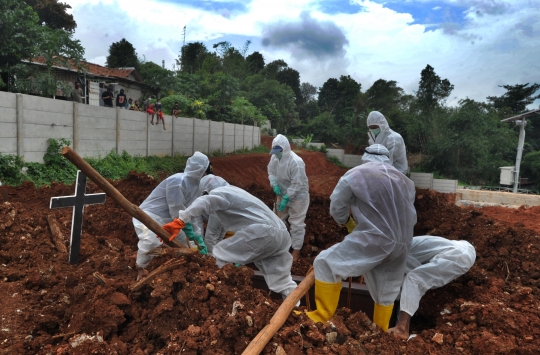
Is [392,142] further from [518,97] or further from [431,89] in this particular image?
[518,97]

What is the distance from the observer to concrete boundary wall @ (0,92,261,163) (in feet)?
26.4

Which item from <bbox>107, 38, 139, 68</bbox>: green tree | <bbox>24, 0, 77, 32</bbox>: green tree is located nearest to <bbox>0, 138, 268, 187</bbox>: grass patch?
<bbox>24, 0, 77, 32</bbox>: green tree

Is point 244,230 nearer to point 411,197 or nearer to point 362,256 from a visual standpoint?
point 362,256

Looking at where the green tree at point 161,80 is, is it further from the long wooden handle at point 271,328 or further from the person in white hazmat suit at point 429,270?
the long wooden handle at point 271,328

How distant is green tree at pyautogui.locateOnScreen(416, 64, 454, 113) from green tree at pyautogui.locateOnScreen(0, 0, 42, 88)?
17785 millimetres

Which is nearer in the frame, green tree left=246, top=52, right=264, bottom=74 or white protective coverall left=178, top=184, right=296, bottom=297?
white protective coverall left=178, top=184, right=296, bottom=297

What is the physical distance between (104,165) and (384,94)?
21838mm

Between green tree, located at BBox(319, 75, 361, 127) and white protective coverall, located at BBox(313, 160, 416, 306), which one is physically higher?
green tree, located at BBox(319, 75, 361, 127)

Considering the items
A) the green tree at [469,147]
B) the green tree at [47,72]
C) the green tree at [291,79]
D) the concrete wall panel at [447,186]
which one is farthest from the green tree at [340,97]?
the green tree at [47,72]

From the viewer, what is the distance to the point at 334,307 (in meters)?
3.19

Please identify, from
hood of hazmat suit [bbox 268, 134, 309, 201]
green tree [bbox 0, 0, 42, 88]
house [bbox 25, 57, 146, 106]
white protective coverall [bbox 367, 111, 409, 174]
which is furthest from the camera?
house [bbox 25, 57, 146, 106]

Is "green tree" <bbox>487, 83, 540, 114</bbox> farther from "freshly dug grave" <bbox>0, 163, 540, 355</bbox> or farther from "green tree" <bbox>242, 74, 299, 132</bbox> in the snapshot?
"freshly dug grave" <bbox>0, 163, 540, 355</bbox>

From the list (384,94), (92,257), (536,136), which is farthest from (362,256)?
(536,136)

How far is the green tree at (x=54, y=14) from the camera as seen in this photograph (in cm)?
2281
